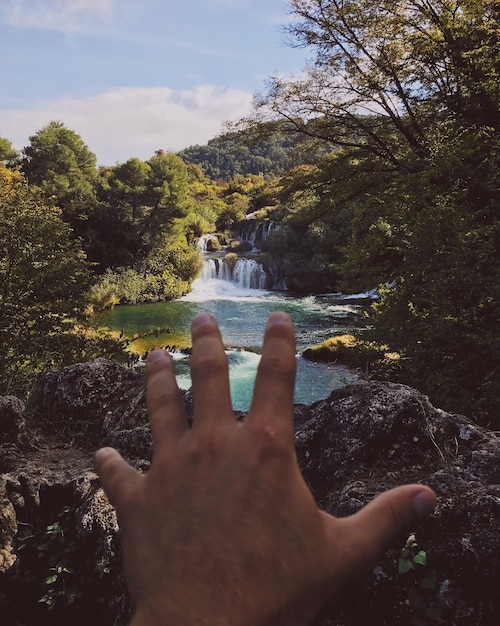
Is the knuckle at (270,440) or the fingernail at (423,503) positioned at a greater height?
the knuckle at (270,440)

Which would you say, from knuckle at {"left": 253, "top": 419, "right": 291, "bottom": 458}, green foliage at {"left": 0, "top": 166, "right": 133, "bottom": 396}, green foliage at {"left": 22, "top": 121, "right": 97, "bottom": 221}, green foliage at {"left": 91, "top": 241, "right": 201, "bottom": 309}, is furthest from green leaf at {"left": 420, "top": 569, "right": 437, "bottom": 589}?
green foliage at {"left": 22, "top": 121, "right": 97, "bottom": 221}

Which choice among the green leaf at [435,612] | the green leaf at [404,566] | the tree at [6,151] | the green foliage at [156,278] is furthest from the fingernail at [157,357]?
the tree at [6,151]

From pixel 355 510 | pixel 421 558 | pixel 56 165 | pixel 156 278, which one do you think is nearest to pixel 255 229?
pixel 156 278

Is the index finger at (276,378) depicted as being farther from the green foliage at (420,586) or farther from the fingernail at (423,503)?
the green foliage at (420,586)

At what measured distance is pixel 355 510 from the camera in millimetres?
2057

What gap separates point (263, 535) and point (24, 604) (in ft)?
7.01

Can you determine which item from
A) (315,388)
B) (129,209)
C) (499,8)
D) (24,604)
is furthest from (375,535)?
(129,209)

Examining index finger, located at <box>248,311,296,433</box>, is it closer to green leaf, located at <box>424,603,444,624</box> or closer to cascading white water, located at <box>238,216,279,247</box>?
green leaf, located at <box>424,603,444,624</box>

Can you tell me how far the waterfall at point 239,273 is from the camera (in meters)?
28.7

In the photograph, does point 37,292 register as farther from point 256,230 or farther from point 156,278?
point 256,230

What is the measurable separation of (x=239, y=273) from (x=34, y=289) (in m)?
22.7

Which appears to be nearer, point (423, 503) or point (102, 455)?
point (423, 503)

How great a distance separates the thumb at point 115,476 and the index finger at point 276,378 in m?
0.32

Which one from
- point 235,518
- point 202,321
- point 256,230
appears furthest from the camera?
point 256,230
